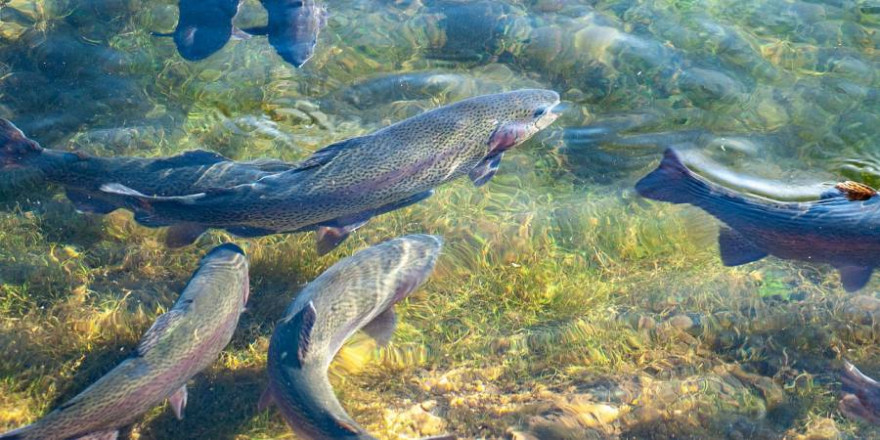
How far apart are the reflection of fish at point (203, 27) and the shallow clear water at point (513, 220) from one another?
0.39 metres

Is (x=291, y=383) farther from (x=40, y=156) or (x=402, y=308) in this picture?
(x=40, y=156)

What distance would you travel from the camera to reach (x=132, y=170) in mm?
5129

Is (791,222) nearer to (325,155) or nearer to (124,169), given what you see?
(325,155)

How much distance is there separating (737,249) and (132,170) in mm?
4737

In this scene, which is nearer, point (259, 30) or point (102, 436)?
point (102, 436)

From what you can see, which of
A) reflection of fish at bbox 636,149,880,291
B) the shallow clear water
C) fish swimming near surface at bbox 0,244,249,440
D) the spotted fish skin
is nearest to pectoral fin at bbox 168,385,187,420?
fish swimming near surface at bbox 0,244,249,440

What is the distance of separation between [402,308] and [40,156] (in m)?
3.18

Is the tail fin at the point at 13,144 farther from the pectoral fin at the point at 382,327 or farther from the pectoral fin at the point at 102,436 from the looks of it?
the pectoral fin at the point at 382,327

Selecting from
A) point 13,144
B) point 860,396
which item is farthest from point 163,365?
point 860,396

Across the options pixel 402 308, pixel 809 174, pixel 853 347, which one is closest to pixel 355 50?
pixel 402 308

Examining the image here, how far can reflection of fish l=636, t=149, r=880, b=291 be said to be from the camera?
4504mm

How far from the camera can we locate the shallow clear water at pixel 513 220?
485cm

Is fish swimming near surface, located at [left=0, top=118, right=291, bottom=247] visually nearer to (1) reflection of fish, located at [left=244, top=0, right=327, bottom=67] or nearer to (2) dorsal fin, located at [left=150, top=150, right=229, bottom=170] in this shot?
(2) dorsal fin, located at [left=150, top=150, right=229, bottom=170]

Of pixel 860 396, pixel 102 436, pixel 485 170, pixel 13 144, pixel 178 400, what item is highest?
pixel 13 144
